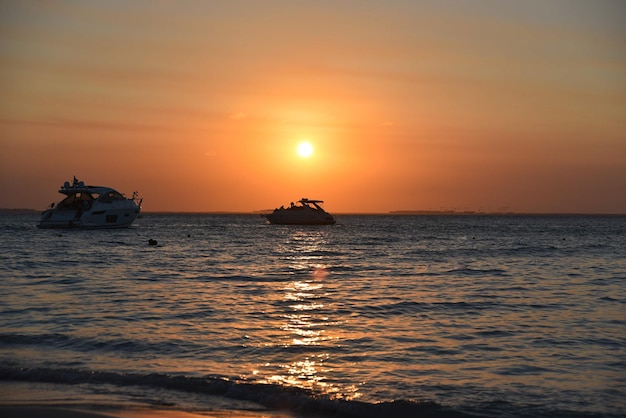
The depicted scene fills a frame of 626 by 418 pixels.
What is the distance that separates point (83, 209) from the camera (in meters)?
94.4

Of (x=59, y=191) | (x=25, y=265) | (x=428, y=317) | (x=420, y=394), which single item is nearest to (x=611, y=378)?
(x=420, y=394)

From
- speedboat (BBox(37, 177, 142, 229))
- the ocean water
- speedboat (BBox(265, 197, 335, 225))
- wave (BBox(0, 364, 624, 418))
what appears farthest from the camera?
speedboat (BBox(265, 197, 335, 225))

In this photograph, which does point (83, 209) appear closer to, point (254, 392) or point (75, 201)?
point (75, 201)

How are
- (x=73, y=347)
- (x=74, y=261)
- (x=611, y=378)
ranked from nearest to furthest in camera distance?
1. (x=611, y=378)
2. (x=73, y=347)
3. (x=74, y=261)

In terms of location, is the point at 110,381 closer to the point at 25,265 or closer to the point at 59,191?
the point at 25,265

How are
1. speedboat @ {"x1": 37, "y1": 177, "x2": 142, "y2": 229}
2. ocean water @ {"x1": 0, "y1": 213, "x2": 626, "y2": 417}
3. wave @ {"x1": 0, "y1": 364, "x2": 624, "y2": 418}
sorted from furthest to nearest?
speedboat @ {"x1": 37, "y1": 177, "x2": 142, "y2": 229} < ocean water @ {"x1": 0, "y1": 213, "x2": 626, "y2": 417} < wave @ {"x1": 0, "y1": 364, "x2": 624, "y2": 418}

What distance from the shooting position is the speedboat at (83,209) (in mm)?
93812

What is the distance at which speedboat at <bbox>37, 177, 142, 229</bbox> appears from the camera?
93.8 metres

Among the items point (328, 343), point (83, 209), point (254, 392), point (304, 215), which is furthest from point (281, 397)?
point (304, 215)

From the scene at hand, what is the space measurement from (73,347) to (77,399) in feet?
15.8

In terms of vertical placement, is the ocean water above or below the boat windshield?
below

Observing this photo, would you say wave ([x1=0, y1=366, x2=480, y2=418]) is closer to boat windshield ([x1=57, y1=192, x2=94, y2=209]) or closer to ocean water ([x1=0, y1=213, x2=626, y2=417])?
ocean water ([x1=0, y1=213, x2=626, y2=417])

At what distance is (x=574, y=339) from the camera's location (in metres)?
16.8

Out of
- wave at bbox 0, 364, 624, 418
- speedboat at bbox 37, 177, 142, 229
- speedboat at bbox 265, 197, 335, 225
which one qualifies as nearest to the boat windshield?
speedboat at bbox 37, 177, 142, 229
